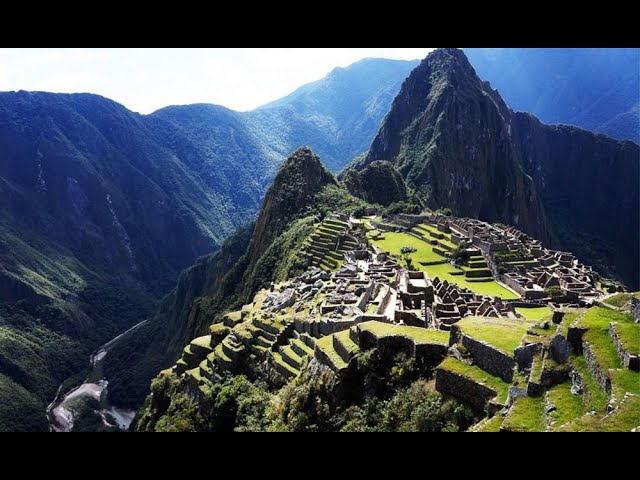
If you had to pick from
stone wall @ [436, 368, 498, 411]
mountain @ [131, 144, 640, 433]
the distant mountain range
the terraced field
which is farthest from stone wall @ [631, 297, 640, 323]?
the distant mountain range

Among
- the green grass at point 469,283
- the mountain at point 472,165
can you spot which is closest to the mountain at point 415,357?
the green grass at point 469,283

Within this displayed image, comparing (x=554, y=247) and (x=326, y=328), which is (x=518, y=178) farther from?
(x=326, y=328)

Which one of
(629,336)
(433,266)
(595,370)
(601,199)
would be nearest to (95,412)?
(433,266)

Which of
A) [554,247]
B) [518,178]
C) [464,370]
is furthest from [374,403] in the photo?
[518,178]

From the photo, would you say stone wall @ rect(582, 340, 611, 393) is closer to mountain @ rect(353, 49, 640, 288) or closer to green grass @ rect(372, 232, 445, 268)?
green grass @ rect(372, 232, 445, 268)

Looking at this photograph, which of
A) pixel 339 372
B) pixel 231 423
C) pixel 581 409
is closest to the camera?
pixel 581 409

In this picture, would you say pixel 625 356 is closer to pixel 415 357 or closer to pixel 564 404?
pixel 564 404
